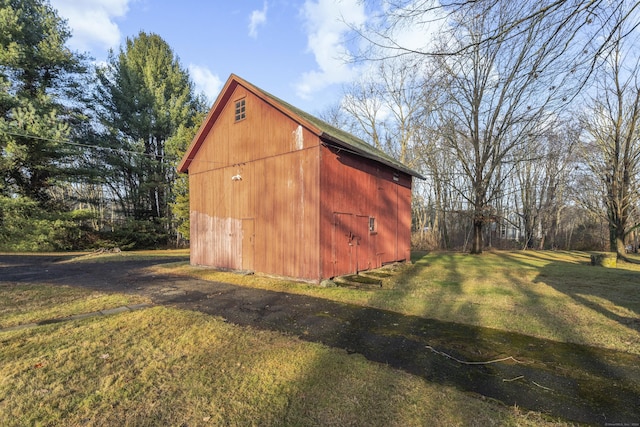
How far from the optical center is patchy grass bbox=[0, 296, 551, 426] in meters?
2.82

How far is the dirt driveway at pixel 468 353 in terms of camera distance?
10.6ft

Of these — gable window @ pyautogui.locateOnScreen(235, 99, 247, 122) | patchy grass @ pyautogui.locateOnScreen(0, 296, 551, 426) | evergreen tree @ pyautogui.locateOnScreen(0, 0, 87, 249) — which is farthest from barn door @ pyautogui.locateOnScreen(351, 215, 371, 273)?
evergreen tree @ pyautogui.locateOnScreen(0, 0, 87, 249)

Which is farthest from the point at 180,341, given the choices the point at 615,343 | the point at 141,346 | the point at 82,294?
the point at 615,343

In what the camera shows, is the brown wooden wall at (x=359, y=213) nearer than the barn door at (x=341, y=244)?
Yes

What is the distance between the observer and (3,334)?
4.75m

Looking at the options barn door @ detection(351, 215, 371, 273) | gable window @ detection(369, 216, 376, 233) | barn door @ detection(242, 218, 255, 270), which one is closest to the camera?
barn door @ detection(351, 215, 371, 273)

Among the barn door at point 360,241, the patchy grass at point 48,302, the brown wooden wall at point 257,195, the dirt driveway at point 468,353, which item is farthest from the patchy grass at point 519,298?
the patchy grass at point 48,302

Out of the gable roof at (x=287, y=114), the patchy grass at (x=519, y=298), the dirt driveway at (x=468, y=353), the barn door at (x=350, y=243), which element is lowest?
the patchy grass at (x=519, y=298)

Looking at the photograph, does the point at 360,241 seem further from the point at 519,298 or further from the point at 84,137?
the point at 84,137

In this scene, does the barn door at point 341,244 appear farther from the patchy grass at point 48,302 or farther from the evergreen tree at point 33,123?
the evergreen tree at point 33,123

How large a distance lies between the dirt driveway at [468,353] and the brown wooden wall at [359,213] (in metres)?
2.60

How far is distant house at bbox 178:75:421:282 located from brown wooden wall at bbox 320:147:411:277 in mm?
34

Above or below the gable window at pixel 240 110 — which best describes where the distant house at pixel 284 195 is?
below

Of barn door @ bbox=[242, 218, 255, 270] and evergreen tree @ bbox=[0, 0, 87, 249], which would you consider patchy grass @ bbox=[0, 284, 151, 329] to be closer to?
barn door @ bbox=[242, 218, 255, 270]
